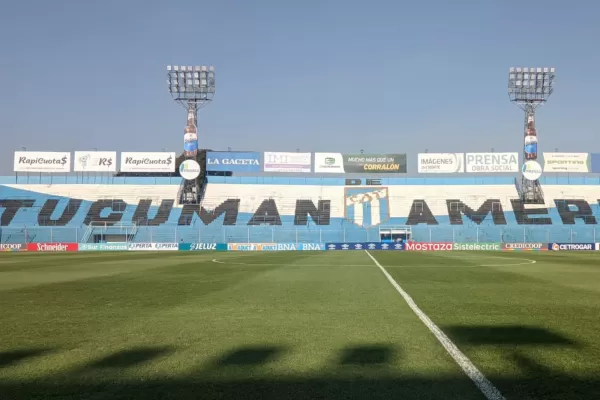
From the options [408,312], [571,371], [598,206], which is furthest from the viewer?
[598,206]

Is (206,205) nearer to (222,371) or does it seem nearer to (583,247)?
(583,247)

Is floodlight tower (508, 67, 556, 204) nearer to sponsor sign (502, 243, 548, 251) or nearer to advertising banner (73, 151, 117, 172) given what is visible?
sponsor sign (502, 243, 548, 251)

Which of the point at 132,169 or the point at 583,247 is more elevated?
the point at 132,169

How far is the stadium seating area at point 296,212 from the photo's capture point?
51.0 metres

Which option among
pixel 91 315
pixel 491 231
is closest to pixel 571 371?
pixel 91 315

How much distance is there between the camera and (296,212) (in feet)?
197

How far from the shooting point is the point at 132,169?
64438 mm

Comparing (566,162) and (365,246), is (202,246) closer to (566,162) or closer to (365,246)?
(365,246)

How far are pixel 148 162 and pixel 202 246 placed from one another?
68.4ft

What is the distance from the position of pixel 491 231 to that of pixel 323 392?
50396 millimetres

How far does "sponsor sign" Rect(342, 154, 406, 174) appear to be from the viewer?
213ft

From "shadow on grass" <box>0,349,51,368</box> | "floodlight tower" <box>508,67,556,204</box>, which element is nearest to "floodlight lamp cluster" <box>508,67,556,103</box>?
"floodlight tower" <box>508,67,556,204</box>

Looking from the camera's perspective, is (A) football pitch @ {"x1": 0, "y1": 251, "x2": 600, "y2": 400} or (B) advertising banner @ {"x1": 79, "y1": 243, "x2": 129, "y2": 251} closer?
(A) football pitch @ {"x1": 0, "y1": 251, "x2": 600, "y2": 400}

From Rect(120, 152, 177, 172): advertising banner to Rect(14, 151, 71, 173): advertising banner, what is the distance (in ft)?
23.6
